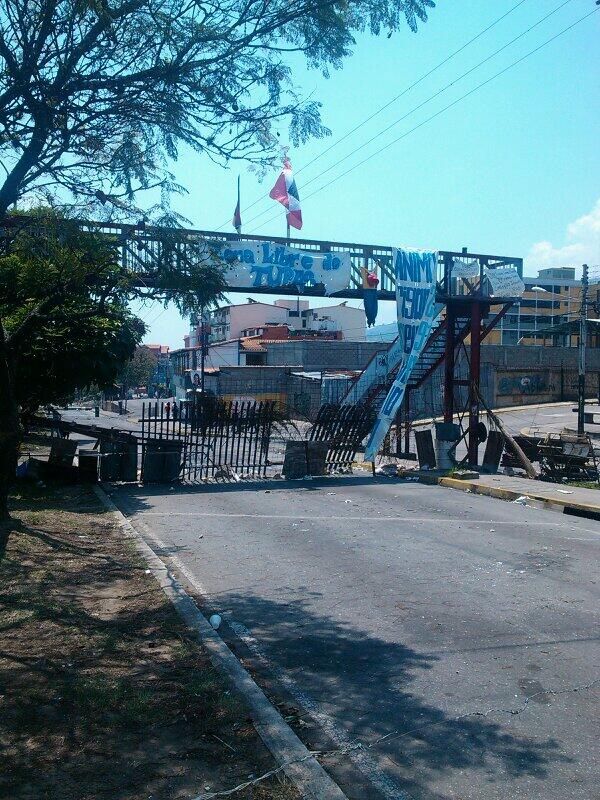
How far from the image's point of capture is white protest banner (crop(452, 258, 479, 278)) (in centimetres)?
2261

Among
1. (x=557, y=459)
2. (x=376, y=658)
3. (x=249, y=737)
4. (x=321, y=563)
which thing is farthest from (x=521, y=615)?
(x=557, y=459)

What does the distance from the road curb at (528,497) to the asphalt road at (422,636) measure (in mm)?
864

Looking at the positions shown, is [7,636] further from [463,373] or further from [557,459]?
[463,373]

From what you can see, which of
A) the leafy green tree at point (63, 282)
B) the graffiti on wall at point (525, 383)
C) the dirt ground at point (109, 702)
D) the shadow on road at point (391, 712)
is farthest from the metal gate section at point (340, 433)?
the graffiti on wall at point (525, 383)

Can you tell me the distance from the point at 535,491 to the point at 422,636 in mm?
10806

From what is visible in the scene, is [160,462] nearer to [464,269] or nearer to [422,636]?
[464,269]

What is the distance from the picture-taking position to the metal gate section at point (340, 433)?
21.8m

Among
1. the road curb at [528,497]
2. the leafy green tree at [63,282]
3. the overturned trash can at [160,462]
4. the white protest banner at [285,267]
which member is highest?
the white protest banner at [285,267]

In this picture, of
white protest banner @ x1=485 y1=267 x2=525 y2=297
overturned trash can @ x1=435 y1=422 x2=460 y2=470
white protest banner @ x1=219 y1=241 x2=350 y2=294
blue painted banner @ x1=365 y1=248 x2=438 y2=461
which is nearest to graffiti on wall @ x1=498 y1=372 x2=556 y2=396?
white protest banner @ x1=485 y1=267 x2=525 y2=297

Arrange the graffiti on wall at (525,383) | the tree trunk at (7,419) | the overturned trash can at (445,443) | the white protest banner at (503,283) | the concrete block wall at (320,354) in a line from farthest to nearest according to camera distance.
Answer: the concrete block wall at (320,354) → the graffiti on wall at (525,383) → the white protest banner at (503,283) → the overturned trash can at (445,443) → the tree trunk at (7,419)

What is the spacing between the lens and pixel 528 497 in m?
16.3

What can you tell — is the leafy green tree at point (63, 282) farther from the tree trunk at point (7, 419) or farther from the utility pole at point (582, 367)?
the utility pole at point (582, 367)

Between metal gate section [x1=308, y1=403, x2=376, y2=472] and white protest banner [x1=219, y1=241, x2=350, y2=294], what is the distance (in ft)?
11.5

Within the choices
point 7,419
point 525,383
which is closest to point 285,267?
point 7,419
